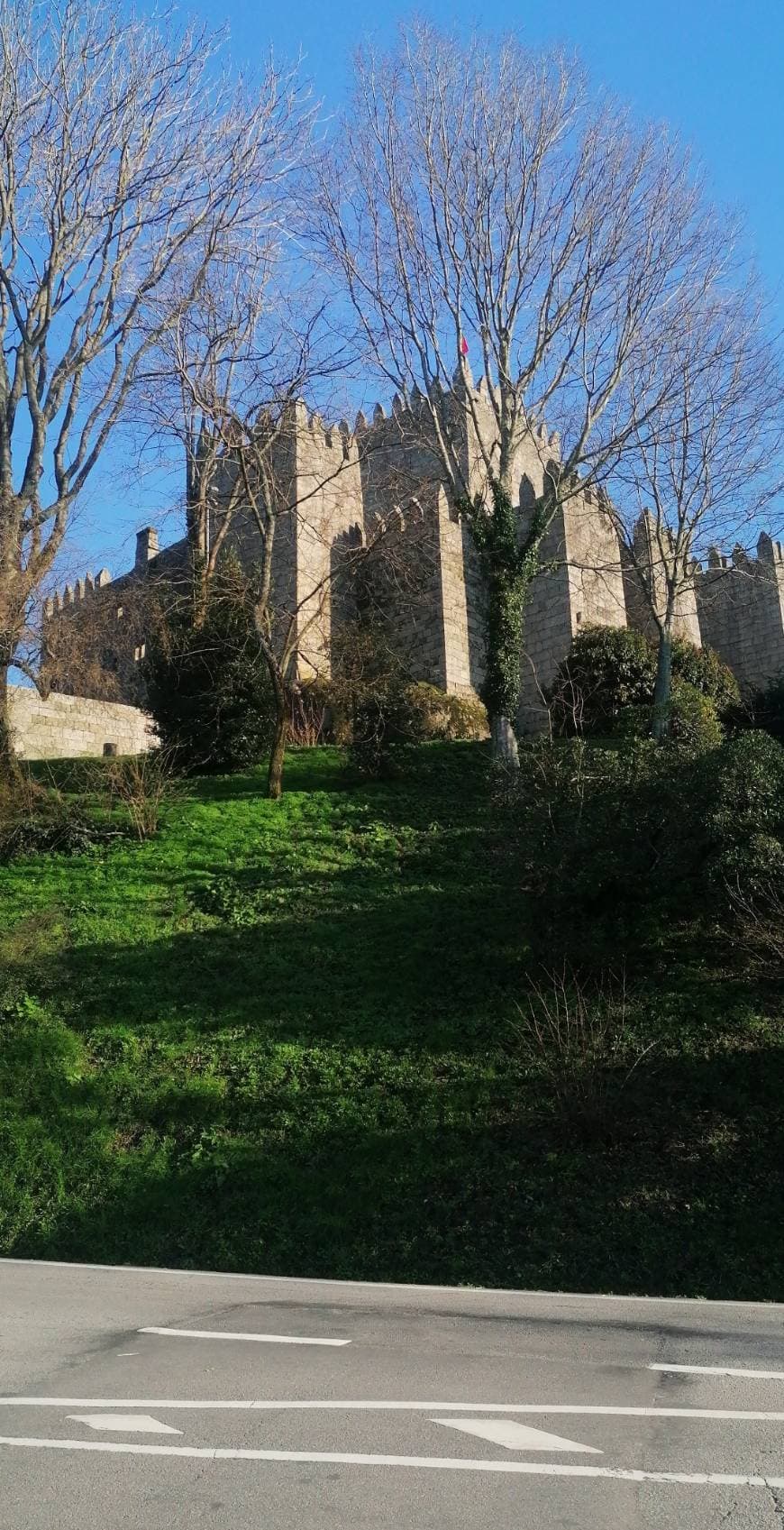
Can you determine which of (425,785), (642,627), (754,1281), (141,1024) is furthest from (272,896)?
(642,627)

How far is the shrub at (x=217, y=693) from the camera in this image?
59.7ft

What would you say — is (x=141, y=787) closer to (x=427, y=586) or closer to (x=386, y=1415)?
(x=427, y=586)

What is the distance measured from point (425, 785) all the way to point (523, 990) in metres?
6.56

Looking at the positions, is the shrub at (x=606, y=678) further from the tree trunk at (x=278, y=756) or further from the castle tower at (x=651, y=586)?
the tree trunk at (x=278, y=756)

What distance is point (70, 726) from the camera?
72.4 feet

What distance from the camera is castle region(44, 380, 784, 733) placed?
21984 millimetres

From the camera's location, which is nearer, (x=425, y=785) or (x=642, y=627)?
(x=425, y=785)

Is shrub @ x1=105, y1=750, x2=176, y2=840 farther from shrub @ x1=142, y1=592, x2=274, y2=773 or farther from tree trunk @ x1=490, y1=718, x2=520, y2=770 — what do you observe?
tree trunk @ x1=490, y1=718, x2=520, y2=770

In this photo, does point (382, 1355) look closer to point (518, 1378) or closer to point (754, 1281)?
point (518, 1378)

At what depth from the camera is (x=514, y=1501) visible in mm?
3279

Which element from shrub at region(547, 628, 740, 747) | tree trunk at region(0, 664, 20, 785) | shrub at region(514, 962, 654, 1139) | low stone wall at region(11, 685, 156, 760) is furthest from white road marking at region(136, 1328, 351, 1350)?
low stone wall at region(11, 685, 156, 760)

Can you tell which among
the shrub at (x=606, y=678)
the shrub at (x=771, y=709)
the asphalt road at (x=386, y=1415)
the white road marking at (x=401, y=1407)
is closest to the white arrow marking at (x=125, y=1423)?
the asphalt road at (x=386, y=1415)

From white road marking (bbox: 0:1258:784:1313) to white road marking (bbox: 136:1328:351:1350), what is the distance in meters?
1.56

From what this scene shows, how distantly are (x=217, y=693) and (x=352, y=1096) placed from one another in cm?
994
